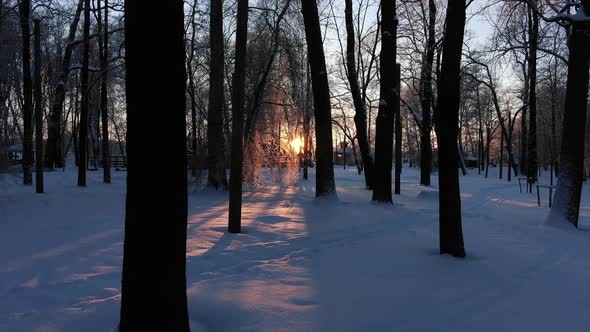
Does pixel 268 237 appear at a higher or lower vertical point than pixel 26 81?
lower

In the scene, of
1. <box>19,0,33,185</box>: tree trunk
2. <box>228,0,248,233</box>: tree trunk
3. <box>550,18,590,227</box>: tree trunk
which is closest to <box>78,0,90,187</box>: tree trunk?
<box>19,0,33,185</box>: tree trunk

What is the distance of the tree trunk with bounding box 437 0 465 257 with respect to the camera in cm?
570

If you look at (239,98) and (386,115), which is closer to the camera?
(239,98)

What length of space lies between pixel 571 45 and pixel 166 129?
9754mm

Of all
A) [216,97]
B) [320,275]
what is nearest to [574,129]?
[320,275]

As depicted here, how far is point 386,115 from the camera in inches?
459

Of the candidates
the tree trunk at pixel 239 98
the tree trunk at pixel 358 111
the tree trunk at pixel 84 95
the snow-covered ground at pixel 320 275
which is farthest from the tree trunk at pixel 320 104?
the tree trunk at pixel 84 95

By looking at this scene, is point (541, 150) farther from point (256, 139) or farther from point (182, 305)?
point (182, 305)

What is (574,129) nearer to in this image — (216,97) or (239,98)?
(239,98)

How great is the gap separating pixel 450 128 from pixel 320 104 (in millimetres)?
6421

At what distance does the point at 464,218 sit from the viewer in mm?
10430

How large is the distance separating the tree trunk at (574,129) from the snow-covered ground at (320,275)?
60cm

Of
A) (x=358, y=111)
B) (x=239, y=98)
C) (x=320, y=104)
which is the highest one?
(x=358, y=111)

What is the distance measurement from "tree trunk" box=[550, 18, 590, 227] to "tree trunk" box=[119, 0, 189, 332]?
30.1ft
